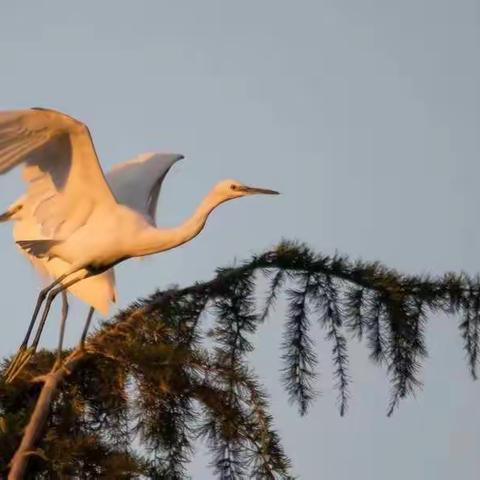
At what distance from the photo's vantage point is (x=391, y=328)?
6020 millimetres

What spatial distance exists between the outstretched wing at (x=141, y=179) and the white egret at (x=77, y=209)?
69 cm

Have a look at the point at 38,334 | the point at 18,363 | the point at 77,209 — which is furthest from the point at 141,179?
the point at 18,363

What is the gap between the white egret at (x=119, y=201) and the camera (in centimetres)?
1048

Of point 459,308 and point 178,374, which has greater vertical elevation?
point 459,308

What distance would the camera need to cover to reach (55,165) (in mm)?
9594

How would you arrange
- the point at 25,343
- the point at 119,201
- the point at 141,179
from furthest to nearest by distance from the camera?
the point at 141,179, the point at 119,201, the point at 25,343

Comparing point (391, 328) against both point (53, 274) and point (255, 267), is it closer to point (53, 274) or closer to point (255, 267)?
point (255, 267)

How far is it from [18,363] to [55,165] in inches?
118

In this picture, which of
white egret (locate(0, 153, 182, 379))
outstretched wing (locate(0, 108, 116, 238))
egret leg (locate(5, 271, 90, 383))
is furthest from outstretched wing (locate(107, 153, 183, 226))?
egret leg (locate(5, 271, 90, 383))

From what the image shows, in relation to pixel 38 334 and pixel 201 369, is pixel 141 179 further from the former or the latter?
pixel 201 369

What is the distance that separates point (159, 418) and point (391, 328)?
114cm

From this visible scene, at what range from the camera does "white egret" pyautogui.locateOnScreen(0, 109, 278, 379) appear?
29.9 feet

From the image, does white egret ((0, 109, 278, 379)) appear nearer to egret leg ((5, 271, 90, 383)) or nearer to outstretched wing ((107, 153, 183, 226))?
egret leg ((5, 271, 90, 383))

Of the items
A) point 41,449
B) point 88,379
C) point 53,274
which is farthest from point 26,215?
point 41,449
